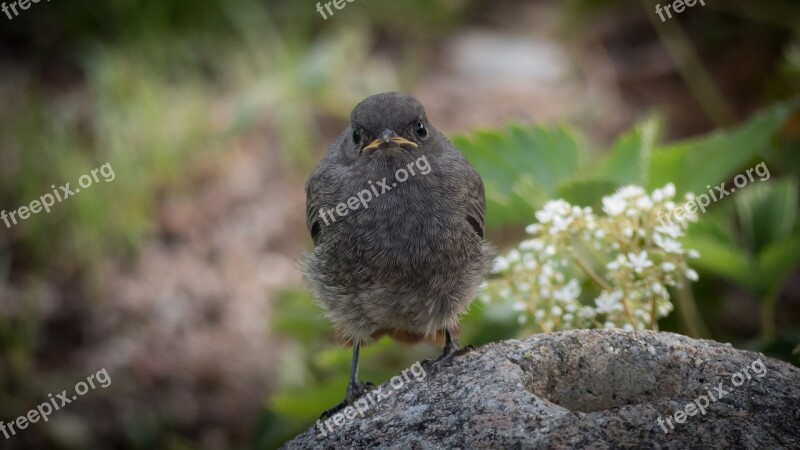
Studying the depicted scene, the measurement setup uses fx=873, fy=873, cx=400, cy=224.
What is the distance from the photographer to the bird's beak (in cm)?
368

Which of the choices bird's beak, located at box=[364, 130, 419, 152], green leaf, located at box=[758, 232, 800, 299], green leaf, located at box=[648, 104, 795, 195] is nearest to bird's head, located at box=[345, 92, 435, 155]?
bird's beak, located at box=[364, 130, 419, 152]

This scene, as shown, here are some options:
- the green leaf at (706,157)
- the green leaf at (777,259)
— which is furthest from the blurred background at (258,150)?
the green leaf at (777,259)

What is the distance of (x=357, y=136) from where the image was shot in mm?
3852

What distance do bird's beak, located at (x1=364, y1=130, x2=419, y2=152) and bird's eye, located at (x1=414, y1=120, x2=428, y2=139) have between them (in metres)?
0.11

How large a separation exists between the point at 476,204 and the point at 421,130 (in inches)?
16.2

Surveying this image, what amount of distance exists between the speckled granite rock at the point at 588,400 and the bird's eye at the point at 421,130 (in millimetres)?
1068

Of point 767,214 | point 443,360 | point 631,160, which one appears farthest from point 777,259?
point 443,360

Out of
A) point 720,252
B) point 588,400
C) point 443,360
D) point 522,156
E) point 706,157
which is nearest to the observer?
point 588,400

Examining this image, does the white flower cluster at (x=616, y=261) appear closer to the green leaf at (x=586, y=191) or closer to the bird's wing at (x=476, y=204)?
the green leaf at (x=586, y=191)

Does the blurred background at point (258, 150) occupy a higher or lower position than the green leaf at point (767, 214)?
higher

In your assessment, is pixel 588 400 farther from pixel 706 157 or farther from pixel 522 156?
pixel 706 157

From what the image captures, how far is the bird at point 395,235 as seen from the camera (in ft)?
11.9

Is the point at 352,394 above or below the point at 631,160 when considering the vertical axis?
below

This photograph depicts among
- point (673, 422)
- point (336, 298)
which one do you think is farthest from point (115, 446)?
point (673, 422)
